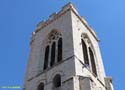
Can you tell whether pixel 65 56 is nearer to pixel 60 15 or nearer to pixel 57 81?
pixel 57 81

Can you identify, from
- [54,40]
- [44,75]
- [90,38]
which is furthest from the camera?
[90,38]

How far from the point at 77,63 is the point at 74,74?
148cm

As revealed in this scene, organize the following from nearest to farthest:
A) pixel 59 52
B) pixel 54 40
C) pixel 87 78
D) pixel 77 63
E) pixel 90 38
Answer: pixel 87 78, pixel 77 63, pixel 59 52, pixel 54 40, pixel 90 38

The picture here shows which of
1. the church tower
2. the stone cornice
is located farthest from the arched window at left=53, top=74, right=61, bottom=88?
the stone cornice

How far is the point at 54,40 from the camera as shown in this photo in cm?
2739

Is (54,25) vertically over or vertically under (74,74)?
over

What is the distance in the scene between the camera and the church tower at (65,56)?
2162 cm

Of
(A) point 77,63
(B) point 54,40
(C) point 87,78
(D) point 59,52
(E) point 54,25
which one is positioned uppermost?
(E) point 54,25

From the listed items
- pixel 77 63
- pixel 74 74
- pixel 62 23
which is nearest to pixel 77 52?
pixel 77 63

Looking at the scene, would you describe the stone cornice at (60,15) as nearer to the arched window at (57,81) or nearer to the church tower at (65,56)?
the church tower at (65,56)

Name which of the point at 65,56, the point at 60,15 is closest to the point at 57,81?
the point at 65,56

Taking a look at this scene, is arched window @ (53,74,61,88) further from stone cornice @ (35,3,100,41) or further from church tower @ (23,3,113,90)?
stone cornice @ (35,3,100,41)

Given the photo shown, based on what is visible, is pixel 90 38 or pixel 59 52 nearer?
pixel 59 52

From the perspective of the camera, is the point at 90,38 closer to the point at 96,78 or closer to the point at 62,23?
the point at 62,23
